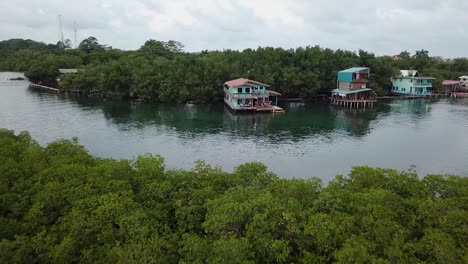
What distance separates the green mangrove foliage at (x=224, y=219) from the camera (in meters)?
8.52

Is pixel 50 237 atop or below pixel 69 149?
below

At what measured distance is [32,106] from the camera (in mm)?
45406

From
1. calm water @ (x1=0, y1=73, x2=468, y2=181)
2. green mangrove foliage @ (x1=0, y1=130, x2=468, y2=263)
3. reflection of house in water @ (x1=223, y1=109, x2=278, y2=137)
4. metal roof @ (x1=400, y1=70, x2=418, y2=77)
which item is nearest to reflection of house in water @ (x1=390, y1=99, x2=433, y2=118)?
calm water @ (x1=0, y1=73, x2=468, y2=181)

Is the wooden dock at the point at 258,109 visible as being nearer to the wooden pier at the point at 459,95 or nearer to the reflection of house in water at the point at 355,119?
the reflection of house in water at the point at 355,119

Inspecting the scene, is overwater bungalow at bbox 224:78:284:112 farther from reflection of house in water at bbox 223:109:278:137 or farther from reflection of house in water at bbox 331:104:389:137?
reflection of house in water at bbox 331:104:389:137

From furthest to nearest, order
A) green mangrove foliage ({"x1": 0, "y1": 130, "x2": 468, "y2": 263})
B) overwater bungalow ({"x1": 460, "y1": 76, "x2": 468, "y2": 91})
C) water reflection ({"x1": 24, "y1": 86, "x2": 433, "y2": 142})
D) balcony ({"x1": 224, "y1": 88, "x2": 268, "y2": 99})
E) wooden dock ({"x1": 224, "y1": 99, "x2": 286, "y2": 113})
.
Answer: overwater bungalow ({"x1": 460, "y1": 76, "x2": 468, "y2": 91}) < balcony ({"x1": 224, "y1": 88, "x2": 268, "y2": 99}) < wooden dock ({"x1": 224, "y1": 99, "x2": 286, "y2": 113}) < water reflection ({"x1": 24, "y1": 86, "x2": 433, "y2": 142}) < green mangrove foliage ({"x1": 0, "y1": 130, "x2": 468, "y2": 263})

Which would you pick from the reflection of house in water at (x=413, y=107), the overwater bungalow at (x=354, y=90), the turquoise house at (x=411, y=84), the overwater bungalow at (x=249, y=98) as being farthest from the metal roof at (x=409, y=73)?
the overwater bungalow at (x=249, y=98)

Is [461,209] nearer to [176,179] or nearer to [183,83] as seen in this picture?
[176,179]

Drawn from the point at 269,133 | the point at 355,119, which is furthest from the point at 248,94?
the point at 355,119

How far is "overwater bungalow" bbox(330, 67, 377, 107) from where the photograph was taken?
2029 inches

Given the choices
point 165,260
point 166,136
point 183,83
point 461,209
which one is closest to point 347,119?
point 166,136

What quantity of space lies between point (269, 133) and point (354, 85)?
1082 inches

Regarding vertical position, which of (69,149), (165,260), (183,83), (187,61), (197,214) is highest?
(187,61)

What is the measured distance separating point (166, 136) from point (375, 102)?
3902 centimetres
